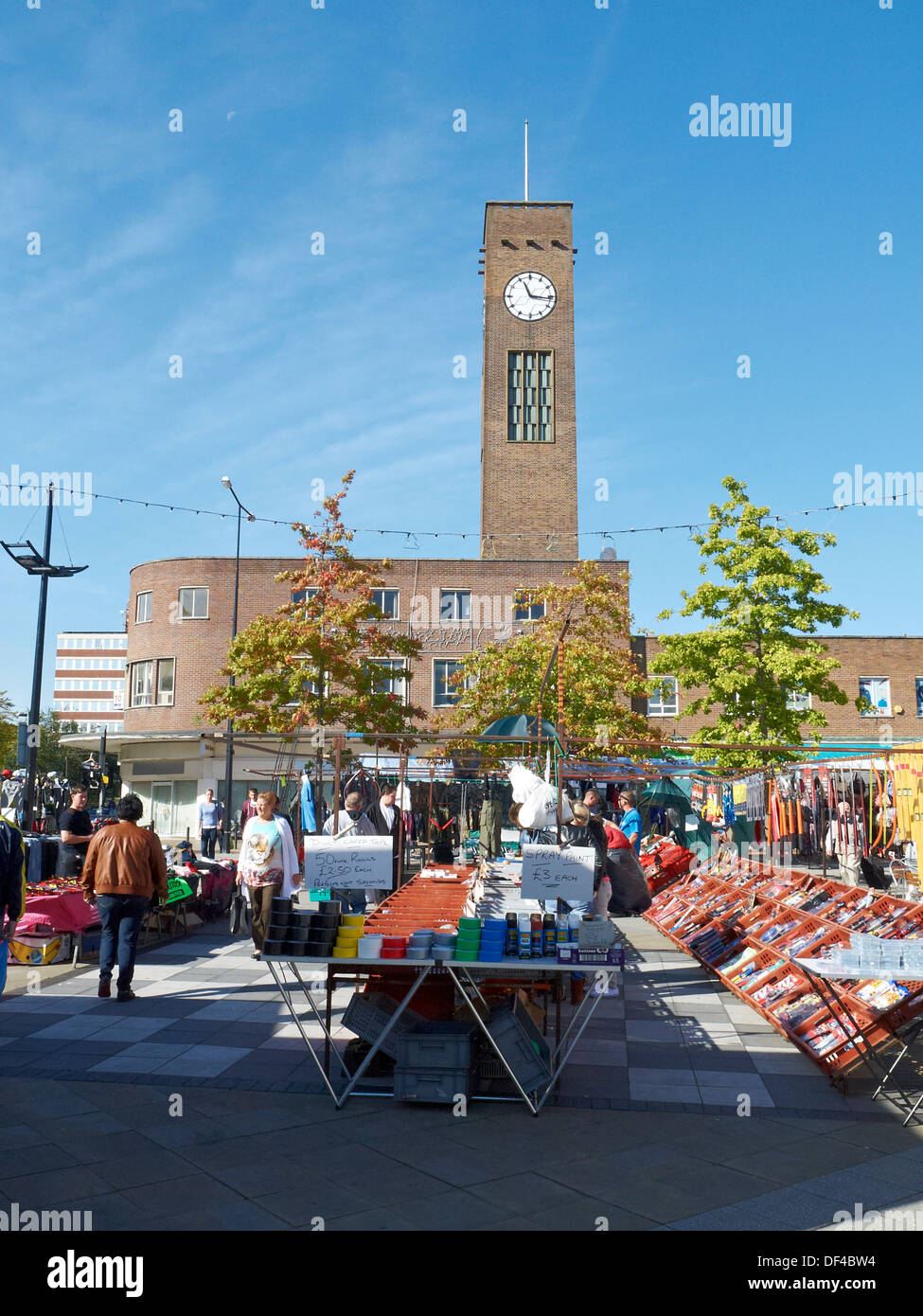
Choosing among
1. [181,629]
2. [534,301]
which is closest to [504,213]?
[534,301]

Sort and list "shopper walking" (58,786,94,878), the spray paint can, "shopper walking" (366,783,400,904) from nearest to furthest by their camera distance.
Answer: the spray paint can < "shopper walking" (58,786,94,878) < "shopper walking" (366,783,400,904)

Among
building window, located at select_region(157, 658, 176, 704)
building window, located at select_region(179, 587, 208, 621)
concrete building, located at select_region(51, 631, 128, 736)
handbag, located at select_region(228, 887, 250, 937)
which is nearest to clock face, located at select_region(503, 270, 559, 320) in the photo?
building window, located at select_region(179, 587, 208, 621)

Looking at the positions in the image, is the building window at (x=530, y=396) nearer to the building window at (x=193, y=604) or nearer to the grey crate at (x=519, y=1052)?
the building window at (x=193, y=604)

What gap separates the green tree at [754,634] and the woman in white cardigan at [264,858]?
52.0 ft

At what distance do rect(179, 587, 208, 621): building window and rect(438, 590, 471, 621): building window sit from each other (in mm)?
9651

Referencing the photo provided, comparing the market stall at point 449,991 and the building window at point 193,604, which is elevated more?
the building window at point 193,604

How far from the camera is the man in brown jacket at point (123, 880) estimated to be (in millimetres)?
8797

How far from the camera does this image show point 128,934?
29.0 feet

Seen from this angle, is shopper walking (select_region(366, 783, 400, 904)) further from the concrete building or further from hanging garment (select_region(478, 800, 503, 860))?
the concrete building

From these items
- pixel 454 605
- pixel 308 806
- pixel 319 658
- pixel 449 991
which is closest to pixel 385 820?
pixel 308 806

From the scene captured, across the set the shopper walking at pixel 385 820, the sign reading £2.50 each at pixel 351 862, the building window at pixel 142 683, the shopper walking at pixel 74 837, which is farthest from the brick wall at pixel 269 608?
the sign reading £2.50 each at pixel 351 862

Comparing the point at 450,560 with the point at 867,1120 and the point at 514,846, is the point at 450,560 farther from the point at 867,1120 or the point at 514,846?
the point at 867,1120

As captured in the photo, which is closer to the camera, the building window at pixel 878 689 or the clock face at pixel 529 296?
the building window at pixel 878 689

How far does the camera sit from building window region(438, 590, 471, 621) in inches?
1609
